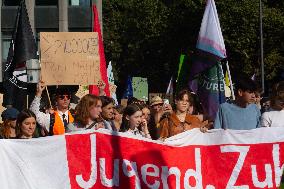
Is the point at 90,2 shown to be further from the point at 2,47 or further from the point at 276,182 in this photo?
the point at 276,182

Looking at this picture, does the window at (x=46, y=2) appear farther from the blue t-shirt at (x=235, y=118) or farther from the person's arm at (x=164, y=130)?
the blue t-shirt at (x=235, y=118)

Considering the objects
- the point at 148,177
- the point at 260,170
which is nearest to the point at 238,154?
the point at 260,170

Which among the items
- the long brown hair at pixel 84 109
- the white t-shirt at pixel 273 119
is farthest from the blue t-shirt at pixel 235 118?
the long brown hair at pixel 84 109

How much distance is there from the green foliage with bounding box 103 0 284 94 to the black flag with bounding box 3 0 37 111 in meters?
32.6

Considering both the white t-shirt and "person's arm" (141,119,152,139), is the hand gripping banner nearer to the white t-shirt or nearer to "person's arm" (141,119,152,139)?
the white t-shirt

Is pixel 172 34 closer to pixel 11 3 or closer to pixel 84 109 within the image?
pixel 11 3

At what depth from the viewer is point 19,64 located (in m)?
12.5

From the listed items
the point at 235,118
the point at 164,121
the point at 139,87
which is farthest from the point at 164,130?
the point at 139,87

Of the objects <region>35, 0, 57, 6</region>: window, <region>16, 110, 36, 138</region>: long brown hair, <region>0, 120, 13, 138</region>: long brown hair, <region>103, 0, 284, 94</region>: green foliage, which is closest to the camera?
<region>16, 110, 36, 138</region>: long brown hair

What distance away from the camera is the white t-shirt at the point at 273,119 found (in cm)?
913

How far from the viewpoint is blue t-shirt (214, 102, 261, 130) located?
929 cm

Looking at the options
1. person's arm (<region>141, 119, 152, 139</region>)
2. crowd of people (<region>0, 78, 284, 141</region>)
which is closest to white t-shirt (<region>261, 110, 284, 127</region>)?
crowd of people (<region>0, 78, 284, 141</region>)

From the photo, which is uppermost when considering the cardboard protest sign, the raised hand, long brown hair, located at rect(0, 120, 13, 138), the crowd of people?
the raised hand

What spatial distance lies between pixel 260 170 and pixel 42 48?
593cm
